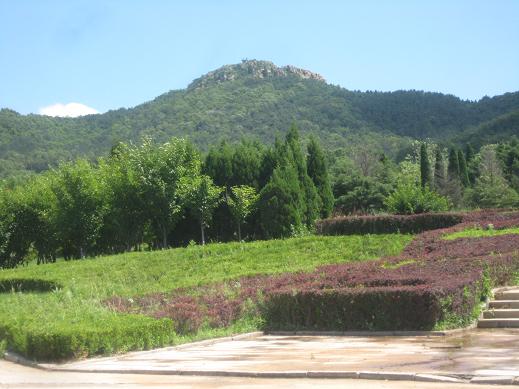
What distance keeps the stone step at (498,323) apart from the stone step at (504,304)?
2.53ft

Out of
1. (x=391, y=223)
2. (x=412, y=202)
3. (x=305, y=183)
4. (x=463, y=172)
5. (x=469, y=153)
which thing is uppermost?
(x=469, y=153)

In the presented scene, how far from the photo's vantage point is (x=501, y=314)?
12375 millimetres

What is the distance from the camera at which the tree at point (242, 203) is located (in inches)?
1369

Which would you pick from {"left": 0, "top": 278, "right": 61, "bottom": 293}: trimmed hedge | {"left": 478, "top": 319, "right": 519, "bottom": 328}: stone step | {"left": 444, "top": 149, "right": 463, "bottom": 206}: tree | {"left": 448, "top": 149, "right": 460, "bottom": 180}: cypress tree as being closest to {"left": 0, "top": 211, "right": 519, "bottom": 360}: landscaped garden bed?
{"left": 478, "top": 319, "right": 519, "bottom": 328}: stone step

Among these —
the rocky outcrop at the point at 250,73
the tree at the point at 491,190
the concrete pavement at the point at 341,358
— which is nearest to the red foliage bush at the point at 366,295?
the concrete pavement at the point at 341,358

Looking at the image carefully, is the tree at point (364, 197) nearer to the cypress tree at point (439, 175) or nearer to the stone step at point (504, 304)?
the cypress tree at point (439, 175)

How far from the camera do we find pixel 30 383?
381 inches

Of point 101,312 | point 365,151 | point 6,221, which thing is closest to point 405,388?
point 101,312

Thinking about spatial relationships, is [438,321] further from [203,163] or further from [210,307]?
[203,163]

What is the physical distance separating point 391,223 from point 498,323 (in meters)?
12.1

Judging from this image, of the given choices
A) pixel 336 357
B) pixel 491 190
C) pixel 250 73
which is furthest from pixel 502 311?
pixel 250 73

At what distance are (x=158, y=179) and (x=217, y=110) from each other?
7357 cm

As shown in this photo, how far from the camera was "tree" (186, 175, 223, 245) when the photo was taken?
113 ft

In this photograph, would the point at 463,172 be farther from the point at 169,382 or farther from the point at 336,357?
the point at 169,382
